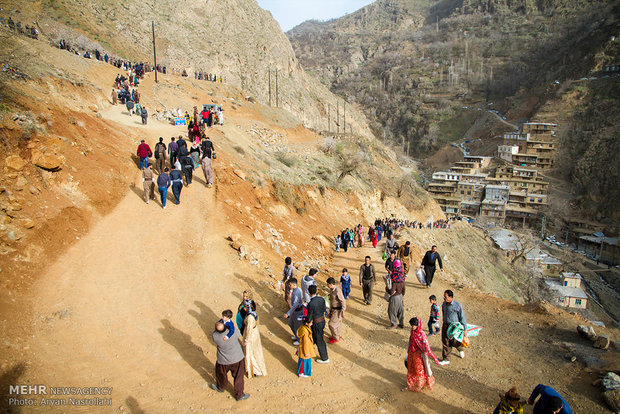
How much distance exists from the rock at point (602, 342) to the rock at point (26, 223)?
12.4 metres

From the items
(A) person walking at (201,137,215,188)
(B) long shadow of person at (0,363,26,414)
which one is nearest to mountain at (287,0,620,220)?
(A) person walking at (201,137,215,188)

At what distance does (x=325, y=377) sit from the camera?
262 inches

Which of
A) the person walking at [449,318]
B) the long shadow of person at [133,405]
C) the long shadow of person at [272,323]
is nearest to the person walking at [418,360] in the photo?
Result: the person walking at [449,318]

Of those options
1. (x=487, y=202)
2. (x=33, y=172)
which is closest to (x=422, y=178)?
(x=487, y=202)

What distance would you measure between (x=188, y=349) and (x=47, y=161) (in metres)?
6.75

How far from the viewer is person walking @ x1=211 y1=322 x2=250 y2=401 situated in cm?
564

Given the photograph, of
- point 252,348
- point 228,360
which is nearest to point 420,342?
point 252,348

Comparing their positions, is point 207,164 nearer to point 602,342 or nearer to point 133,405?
point 133,405

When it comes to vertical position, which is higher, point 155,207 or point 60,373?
point 155,207

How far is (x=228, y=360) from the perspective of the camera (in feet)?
18.7

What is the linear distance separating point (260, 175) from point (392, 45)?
169m

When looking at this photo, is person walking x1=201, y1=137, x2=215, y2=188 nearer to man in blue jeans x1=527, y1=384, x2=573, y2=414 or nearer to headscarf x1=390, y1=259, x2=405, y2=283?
headscarf x1=390, y1=259, x2=405, y2=283

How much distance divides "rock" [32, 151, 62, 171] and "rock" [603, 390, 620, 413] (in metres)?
13.0

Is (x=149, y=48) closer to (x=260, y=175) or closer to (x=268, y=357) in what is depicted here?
(x=260, y=175)
